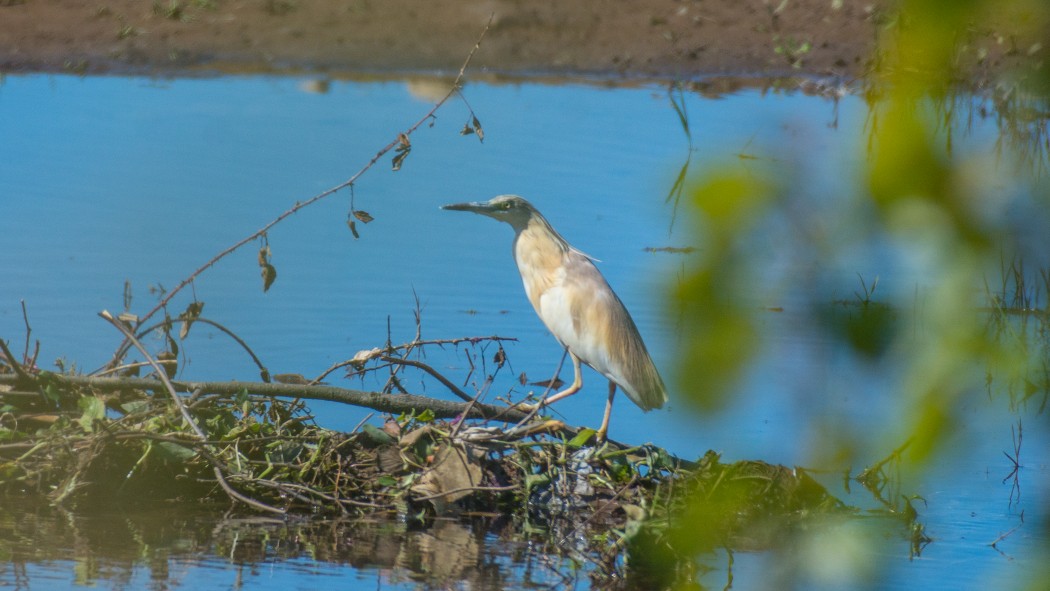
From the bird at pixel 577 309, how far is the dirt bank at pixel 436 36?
6.71m

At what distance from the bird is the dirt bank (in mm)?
6709

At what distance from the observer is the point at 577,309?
16.4 ft

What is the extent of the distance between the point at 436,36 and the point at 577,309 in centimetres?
768

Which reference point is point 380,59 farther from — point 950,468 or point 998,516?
point 950,468

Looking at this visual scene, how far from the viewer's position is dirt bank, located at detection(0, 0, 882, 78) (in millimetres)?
11602

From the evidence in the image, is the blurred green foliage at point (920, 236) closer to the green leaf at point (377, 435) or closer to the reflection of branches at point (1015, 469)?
the green leaf at point (377, 435)

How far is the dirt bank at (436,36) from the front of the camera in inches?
457

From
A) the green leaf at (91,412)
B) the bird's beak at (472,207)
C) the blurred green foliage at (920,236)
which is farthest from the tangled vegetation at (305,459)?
the blurred green foliage at (920,236)

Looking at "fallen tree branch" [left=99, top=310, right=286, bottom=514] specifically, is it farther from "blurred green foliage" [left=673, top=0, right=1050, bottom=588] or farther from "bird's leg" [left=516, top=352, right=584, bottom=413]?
"blurred green foliage" [left=673, top=0, right=1050, bottom=588]

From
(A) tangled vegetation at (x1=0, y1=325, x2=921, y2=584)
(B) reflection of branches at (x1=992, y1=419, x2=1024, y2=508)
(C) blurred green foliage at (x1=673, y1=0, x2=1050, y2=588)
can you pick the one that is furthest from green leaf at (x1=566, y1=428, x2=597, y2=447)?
(C) blurred green foliage at (x1=673, y1=0, x2=1050, y2=588)

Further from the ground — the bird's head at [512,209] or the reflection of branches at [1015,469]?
the bird's head at [512,209]

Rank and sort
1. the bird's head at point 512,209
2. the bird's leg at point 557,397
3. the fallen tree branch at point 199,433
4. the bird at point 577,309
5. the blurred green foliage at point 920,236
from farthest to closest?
1. the bird's head at point 512,209
2. the bird at point 577,309
3. the bird's leg at point 557,397
4. the fallen tree branch at point 199,433
5. the blurred green foliage at point 920,236

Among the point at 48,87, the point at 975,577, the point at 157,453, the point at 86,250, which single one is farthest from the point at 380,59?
the point at 975,577

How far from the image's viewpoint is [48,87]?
10703 millimetres
